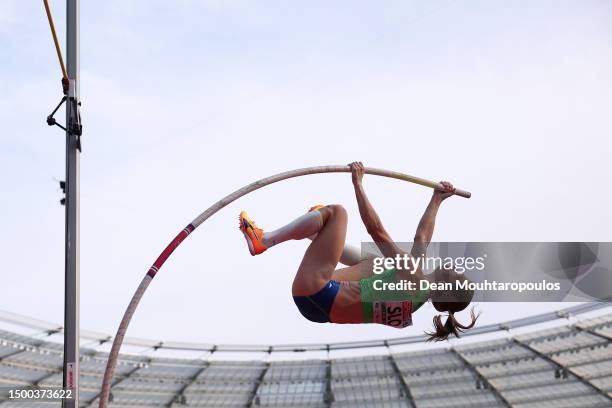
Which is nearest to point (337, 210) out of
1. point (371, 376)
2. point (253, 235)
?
point (253, 235)

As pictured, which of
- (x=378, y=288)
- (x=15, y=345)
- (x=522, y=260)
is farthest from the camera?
(x=15, y=345)

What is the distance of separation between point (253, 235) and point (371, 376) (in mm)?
28627

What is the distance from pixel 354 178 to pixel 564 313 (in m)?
26.8

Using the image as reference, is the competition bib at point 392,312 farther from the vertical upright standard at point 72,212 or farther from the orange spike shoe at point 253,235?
the vertical upright standard at point 72,212

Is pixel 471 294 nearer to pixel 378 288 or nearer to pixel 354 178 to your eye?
pixel 378 288

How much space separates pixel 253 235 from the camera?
8391 mm

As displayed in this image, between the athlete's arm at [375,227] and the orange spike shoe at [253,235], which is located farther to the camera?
the orange spike shoe at [253,235]

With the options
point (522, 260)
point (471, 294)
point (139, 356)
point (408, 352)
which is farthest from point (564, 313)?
point (471, 294)

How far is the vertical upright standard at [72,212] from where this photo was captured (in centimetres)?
927

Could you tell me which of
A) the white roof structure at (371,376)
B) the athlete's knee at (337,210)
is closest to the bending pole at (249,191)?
the athlete's knee at (337,210)

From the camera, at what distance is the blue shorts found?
8055mm

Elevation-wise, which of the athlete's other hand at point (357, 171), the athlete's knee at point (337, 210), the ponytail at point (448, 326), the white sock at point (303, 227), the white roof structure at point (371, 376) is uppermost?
the athlete's other hand at point (357, 171)

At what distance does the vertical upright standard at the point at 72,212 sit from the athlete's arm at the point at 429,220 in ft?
13.8

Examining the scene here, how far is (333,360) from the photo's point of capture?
37.1 metres
